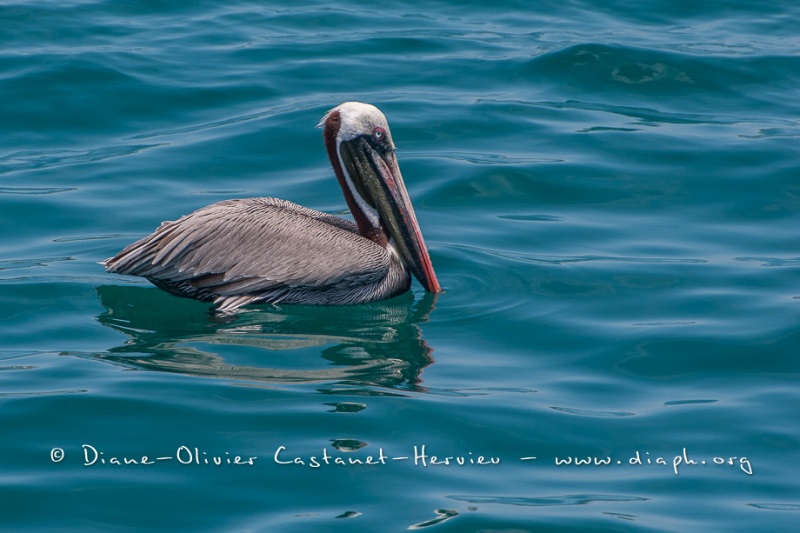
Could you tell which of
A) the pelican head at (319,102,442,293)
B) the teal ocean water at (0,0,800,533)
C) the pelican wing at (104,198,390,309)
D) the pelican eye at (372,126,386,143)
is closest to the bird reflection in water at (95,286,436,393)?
the teal ocean water at (0,0,800,533)

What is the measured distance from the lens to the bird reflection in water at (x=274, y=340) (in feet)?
22.8

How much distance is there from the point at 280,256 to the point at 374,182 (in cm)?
96

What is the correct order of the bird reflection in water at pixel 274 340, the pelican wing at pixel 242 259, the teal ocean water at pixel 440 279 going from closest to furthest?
1. the teal ocean water at pixel 440 279
2. the bird reflection in water at pixel 274 340
3. the pelican wing at pixel 242 259

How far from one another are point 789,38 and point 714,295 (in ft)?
23.4

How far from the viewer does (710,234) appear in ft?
31.4

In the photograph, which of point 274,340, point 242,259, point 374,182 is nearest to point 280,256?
point 242,259

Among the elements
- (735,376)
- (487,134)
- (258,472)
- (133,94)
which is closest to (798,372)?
(735,376)

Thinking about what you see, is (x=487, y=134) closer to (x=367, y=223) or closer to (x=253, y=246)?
(x=367, y=223)

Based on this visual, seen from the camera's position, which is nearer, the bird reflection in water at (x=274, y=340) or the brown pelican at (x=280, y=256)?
the bird reflection in water at (x=274, y=340)

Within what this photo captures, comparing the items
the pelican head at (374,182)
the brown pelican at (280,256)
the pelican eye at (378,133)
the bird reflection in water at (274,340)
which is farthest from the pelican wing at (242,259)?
the pelican eye at (378,133)

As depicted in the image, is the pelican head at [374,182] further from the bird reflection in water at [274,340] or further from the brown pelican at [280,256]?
the bird reflection in water at [274,340]

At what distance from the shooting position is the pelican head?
859 cm

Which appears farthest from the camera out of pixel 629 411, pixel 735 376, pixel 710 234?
pixel 710 234

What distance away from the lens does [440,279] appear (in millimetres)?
8750
